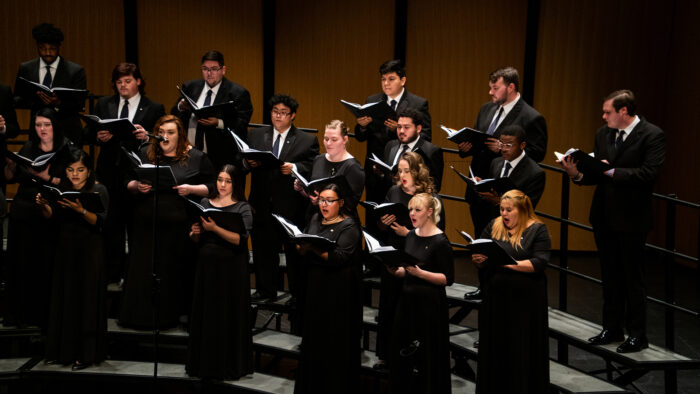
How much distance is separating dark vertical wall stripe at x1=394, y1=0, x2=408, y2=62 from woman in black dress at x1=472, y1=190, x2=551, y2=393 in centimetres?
440

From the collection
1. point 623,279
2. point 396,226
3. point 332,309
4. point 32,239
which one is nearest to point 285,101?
point 396,226

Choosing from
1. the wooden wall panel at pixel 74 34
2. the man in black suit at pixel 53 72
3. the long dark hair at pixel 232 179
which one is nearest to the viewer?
the long dark hair at pixel 232 179

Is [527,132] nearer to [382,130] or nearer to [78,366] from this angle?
[382,130]

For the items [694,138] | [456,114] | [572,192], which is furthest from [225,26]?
[694,138]

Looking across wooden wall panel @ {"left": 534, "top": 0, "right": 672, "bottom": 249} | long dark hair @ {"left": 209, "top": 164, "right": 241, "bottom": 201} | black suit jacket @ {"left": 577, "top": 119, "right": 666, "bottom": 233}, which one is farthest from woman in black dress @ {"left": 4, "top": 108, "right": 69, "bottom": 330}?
wooden wall panel @ {"left": 534, "top": 0, "right": 672, "bottom": 249}

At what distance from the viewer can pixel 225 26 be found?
824 centimetres

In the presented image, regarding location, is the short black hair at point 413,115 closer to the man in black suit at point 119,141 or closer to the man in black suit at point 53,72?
the man in black suit at point 119,141

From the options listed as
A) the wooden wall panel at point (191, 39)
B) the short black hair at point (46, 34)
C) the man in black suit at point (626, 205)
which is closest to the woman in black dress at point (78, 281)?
the short black hair at point (46, 34)

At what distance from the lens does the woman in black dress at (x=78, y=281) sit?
499cm

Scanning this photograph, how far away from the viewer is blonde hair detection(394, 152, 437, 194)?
15.3 feet

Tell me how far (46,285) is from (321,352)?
6.74 ft

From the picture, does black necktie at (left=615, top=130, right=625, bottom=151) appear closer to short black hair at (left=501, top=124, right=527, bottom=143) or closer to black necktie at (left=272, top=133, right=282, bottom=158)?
short black hair at (left=501, top=124, right=527, bottom=143)

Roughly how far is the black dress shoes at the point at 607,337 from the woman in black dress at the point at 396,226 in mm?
1193

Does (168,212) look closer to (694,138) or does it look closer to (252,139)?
(252,139)
